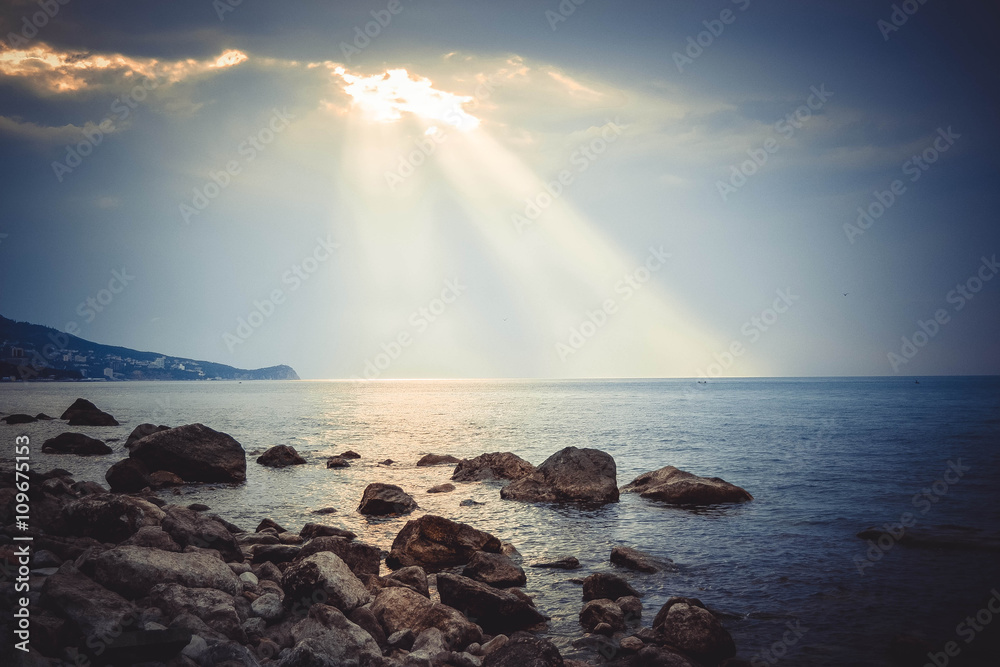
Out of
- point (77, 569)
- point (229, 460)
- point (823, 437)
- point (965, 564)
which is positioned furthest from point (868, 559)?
point (823, 437)

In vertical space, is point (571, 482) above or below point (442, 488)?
above

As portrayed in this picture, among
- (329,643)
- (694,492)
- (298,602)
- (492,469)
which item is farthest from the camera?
(492,469)

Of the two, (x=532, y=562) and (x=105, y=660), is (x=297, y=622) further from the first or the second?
(x=532, y=562)

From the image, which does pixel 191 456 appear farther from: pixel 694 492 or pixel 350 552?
pixel 694 492

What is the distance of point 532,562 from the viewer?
1582cm

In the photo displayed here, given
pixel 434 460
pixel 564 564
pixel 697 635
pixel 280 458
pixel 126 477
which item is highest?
pixel 697 635

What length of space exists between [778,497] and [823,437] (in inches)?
1237

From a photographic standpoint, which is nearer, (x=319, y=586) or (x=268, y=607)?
(x=268, y=607)

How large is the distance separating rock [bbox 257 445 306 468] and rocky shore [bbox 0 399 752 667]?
19.4m

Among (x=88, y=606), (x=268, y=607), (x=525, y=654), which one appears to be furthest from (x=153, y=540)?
(x=525, y=654)

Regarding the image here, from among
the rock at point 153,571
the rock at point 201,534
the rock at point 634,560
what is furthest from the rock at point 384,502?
the rock at point 153,571

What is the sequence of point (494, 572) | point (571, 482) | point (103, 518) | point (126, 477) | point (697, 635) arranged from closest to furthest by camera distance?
point (697, 635)
point (103, 518)
point (494, 572)
point (571, 482)
point (126, 477)

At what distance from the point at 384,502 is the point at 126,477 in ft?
46.0

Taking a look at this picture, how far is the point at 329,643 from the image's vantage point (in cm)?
853
